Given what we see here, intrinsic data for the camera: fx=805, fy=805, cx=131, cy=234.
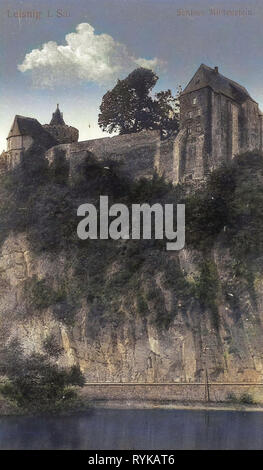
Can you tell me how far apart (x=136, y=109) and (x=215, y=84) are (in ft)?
14.6

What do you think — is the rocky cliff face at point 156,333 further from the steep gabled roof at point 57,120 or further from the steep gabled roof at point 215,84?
the steep gabled roof at point 57,120

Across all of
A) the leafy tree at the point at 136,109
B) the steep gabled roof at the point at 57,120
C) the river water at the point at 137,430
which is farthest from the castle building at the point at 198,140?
the river water at the point at 137,430

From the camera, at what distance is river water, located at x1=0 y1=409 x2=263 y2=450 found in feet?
57.0

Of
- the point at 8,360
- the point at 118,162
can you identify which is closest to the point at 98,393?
the point at 8,360

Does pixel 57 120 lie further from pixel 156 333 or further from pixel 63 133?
pixel 156 333

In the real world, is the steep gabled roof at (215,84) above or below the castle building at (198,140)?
above

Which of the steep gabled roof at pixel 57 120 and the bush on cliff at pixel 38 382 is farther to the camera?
the steep gabled roof at pixel 57 120

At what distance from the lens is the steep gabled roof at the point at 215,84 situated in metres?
23.8

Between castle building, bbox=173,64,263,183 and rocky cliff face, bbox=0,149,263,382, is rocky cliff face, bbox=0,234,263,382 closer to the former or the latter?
rocky cliff face, bbox=0,149,263,382

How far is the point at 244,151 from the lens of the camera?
23.4 meters

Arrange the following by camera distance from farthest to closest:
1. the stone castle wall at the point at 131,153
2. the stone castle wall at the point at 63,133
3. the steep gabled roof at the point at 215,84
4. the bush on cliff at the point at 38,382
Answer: the stone castle wall at the point at 63,133
the stone castle wall at the point at 131,153
the steep gabled roof at the point at 215,84
the bush on cliff at the point at 38,382

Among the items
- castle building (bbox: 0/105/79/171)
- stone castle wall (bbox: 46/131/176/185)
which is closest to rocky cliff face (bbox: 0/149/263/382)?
stone castle wall (bbox: 46/131/176/185)

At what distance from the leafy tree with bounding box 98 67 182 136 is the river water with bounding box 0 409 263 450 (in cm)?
1044
